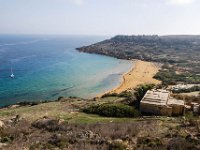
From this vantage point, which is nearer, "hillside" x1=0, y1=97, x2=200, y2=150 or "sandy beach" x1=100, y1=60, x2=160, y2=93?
"hillside" x1=0, y1=97, x2=200, y2=150

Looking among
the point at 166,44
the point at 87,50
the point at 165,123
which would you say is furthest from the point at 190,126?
the point at 166,44

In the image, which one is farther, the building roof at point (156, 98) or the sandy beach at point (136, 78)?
the sandy beach at point (136, 78)

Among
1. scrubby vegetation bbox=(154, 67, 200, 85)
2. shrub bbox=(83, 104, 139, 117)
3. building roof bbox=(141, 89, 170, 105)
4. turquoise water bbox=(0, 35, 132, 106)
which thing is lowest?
turquoise water bbox=(0, 35, 132, 106)

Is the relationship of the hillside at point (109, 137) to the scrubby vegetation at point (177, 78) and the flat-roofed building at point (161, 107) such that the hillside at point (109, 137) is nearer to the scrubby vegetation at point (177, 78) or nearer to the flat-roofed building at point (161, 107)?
Answer: the flat-roofed building at point (161, 107)

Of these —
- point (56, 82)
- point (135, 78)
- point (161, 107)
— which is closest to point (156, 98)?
point (161, 107)

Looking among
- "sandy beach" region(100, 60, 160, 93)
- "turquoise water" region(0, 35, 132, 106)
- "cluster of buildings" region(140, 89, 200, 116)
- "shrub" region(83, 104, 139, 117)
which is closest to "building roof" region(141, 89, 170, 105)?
"cluster of buildings" region(140, 89, 200, 116)

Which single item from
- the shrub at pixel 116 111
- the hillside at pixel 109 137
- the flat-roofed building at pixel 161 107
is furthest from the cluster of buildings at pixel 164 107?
the hillside at pixel 109 137

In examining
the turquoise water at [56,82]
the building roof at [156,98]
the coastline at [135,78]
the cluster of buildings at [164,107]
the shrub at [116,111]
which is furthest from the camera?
the coastline at [135,78]

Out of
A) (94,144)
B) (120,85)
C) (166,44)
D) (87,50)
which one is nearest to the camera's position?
(94,144)

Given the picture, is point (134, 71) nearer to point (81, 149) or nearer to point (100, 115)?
point (100, 115)

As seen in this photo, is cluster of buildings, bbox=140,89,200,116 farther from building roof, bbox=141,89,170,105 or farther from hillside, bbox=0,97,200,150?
hillside, bbox=0,97,200,150

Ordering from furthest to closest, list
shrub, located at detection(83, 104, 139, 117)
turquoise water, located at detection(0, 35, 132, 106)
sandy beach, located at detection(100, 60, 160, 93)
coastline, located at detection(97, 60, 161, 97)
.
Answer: sandy beach, located at detection(100, 60, 160, 93), coastline, located at detection(97, 60, 161, 97), turquoise water, located at detection(0, 35, 132, 106), shrub, located at detection(83, 104, 139, 117)
